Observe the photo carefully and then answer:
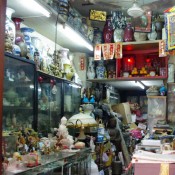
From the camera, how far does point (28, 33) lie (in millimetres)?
3750

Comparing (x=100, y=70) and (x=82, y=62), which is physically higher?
(x=82, y=62)

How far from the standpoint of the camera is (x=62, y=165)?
3.22m

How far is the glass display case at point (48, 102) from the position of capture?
3.95 m

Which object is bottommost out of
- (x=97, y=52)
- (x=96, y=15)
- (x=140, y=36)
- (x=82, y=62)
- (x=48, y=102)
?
(x=48, y=102)

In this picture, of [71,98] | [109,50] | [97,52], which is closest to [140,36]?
[109,50]

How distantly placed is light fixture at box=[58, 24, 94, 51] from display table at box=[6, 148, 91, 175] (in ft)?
5.92

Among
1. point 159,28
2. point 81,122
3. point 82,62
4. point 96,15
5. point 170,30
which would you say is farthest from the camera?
point 82,62

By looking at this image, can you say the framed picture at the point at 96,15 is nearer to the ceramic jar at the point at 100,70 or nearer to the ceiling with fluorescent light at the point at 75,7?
the ceiling with fluorescent light at the point at 75,7

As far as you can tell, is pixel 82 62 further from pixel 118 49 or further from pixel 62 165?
pixel 62 165

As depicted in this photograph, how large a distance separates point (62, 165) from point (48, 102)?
120 centimetres

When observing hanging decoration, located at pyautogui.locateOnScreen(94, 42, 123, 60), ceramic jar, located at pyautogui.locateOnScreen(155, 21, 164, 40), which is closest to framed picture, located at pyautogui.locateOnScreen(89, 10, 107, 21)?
hanging decoration, located at pyautogui.locateOnScreen(94, 42, 123, 60)

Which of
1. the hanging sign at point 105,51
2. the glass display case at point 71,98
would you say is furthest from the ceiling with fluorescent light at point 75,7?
the glass display case at point 71,98

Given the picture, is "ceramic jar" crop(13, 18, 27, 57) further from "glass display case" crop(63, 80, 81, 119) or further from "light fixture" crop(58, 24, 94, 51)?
"glass display case" crop(63, 80, 81, 119)

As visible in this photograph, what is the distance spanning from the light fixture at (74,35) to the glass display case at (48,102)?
748 mm
